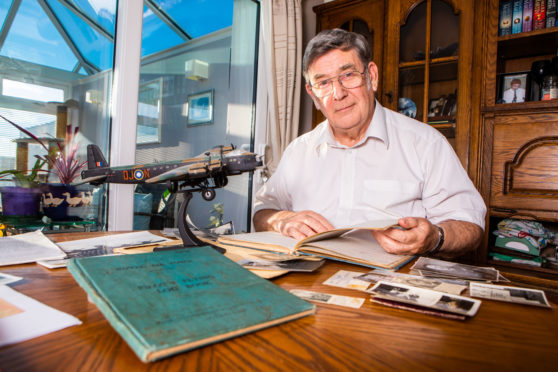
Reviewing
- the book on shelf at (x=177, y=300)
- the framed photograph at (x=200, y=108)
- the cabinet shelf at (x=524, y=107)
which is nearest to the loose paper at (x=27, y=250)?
the book on shelf at (x=177, y=300)

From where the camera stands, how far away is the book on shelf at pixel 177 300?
0.34 metres

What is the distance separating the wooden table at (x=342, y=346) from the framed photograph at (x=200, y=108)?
1.90 meters

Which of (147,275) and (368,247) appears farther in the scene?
(368,247)

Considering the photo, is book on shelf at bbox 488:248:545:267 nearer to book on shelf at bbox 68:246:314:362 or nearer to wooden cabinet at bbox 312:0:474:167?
wooden cabinet at bbox 312:0:474:167

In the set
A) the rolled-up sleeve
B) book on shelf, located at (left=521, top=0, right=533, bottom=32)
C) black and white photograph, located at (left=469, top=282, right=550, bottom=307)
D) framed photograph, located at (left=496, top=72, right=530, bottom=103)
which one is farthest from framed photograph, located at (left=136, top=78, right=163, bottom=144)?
book on shelf, located at (left=521, top=0, right=533, bottom=32)

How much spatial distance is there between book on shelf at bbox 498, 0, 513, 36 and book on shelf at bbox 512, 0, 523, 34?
14 millimetres

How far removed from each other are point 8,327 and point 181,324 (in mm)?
209

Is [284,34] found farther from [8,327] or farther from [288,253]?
[8,327]

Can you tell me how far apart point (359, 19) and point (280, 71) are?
24.4 inches

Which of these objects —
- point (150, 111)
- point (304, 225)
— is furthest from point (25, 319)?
point (150, 111)

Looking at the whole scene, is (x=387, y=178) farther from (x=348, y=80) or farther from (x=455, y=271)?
(x=455, y=271)

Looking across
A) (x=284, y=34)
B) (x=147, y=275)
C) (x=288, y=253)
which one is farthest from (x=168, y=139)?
(x=147, y=275)

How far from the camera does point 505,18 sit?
191cm

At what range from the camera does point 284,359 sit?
0.35 meters
